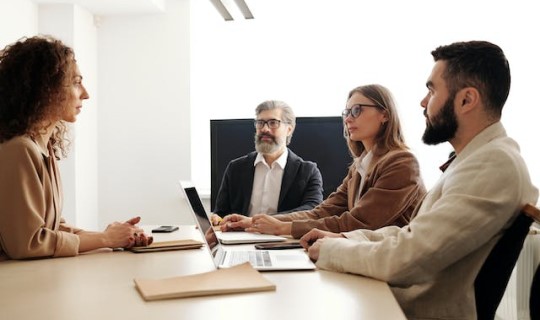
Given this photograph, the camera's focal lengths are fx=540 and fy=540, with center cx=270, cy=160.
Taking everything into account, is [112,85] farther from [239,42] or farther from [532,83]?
[532,83]

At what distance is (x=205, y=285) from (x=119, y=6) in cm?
406

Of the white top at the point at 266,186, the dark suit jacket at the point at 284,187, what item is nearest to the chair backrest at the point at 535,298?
the dark suit jacket at the point at 284,187

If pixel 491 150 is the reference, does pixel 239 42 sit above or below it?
above

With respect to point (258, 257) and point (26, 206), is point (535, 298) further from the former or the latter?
point (26, 206)

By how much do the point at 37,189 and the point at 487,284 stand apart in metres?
1.36

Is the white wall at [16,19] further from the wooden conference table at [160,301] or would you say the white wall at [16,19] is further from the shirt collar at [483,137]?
the shirt collar at [483,137]

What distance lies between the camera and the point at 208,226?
1.76 meters

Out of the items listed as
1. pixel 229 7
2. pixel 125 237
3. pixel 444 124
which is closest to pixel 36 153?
pixel 125 237

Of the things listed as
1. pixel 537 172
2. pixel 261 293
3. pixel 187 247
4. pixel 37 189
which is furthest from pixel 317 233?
pixel 537 172

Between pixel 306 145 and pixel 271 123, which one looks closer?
pixel 271 123

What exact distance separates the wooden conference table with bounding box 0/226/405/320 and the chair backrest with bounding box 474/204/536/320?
1.00ft

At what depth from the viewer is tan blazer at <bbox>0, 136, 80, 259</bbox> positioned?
1659 mm

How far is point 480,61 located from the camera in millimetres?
1653

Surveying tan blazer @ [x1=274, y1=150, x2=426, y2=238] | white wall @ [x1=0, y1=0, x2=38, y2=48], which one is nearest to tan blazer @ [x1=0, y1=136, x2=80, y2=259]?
tan blazer @ [x1=274, y1=150, x2=426, y2=238]
